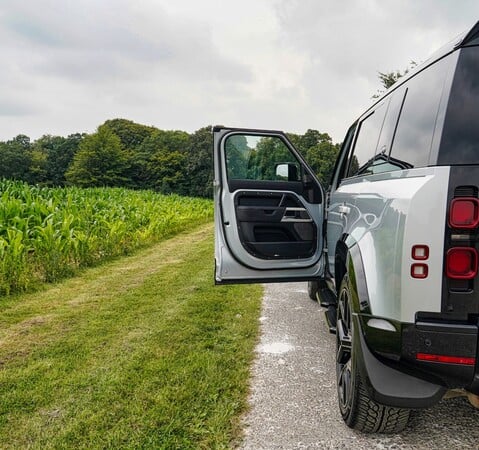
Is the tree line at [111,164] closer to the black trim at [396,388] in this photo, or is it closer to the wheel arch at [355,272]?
the wheel arch at [355,272]

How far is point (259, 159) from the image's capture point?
388 cm

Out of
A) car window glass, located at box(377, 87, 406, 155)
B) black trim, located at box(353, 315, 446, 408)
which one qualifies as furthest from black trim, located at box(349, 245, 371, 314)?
car window glass, located at box(377, 87, 406, 155)

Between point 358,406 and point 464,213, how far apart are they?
1.22 meters

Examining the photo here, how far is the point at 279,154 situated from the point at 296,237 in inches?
33.9

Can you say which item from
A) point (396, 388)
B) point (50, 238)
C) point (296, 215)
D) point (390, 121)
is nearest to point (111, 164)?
point (50, 238)

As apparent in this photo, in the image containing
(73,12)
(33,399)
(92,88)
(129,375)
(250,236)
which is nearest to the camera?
(33,399)

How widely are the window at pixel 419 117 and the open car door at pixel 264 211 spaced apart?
153cm

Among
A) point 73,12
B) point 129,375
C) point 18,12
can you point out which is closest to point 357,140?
point 129,375

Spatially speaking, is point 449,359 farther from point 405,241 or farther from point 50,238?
point 50,238

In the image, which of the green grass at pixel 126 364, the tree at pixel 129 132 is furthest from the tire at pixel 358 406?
the tree at pixel 129 132

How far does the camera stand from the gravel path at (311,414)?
7.15ft

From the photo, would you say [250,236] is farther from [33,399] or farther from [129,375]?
[33,399]

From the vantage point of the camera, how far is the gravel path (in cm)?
218

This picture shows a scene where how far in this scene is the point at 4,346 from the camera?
359 centimetres
